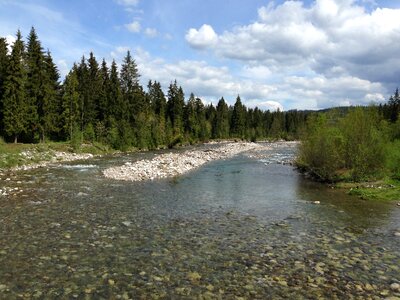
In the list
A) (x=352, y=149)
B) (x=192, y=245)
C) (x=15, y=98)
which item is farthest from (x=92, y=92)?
(x=192, y=245)

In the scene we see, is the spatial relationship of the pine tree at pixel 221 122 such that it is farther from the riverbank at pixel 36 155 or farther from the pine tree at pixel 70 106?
the riverbank at pixel 36 155

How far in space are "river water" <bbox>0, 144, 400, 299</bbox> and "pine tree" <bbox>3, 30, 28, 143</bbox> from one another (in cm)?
2847

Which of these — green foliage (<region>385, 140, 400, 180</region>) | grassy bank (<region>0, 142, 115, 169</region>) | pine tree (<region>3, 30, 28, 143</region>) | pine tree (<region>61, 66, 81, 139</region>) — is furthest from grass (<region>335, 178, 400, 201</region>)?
pine tree (<region>61, 66, 81, 139</region>)

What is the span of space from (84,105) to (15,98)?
17053mm

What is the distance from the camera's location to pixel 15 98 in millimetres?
49406

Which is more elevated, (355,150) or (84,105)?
(84,105)

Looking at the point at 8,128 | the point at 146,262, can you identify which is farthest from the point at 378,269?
the point at 8,128

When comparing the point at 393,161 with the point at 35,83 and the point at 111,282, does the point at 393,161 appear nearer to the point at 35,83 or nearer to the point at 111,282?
the point at 111,282

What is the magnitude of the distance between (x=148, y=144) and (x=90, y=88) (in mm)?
15639

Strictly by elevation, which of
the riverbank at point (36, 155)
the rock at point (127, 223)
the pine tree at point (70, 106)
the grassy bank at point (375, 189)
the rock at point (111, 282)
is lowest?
the rock at point (111, 282)

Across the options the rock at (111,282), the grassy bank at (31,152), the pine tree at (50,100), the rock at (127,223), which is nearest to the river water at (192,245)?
the rock at (111,282)

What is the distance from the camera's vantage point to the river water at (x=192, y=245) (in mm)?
9758

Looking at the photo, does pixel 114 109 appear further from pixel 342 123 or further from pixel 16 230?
pixel 16 230

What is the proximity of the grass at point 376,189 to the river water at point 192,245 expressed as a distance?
1.36 m
